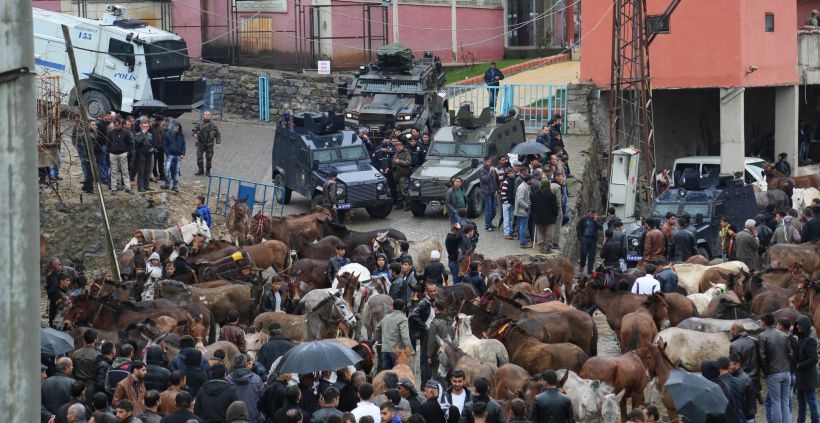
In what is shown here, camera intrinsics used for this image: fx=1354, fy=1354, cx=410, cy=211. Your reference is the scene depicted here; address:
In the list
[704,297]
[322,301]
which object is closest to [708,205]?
[704,297]

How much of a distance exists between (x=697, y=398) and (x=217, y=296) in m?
8.00

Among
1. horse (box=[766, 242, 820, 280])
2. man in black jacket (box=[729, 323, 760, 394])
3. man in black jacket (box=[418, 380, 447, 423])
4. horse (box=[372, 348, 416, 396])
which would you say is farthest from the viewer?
horse (box=[766, 242, 820, 280])

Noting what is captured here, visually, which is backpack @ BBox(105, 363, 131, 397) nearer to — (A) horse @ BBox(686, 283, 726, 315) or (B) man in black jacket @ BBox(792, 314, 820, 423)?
(B) man in black jacket @ BBox(792, 314, 820, 423)

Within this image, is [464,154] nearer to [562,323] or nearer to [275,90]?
[275,90]

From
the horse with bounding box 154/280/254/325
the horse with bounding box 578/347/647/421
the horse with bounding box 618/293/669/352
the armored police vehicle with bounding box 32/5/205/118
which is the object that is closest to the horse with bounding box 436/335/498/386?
the horse with bounding box 578/347/647/421

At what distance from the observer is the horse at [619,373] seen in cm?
1485

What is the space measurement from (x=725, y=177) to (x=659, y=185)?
6.97 metres

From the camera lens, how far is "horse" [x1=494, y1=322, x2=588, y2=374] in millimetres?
15438

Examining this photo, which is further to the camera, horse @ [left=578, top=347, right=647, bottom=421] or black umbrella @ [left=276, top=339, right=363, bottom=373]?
horse @ [left=578, top=347, right=647, bottom=421]

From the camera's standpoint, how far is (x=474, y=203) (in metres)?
29.3

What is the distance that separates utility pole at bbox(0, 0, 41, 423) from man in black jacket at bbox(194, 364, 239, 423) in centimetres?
883

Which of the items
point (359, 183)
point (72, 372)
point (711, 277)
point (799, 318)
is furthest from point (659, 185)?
point (72, 372)

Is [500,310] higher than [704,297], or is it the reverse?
[500,310]

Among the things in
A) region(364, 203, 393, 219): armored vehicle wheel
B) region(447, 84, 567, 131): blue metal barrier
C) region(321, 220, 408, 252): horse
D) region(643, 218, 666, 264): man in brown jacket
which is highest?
region(447, 84, 567, 131): blue metal barrier
